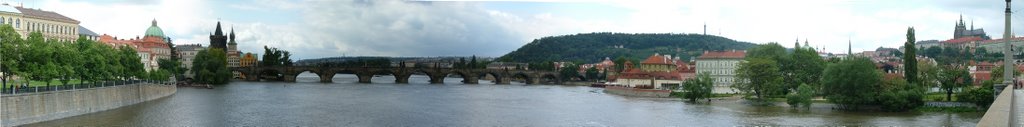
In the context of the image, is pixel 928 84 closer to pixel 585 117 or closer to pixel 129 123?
pixel 585 117

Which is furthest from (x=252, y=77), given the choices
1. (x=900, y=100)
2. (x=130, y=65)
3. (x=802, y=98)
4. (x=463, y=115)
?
(x=900, y=100)

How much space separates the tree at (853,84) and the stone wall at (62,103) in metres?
17.2

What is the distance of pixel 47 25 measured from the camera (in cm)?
3978

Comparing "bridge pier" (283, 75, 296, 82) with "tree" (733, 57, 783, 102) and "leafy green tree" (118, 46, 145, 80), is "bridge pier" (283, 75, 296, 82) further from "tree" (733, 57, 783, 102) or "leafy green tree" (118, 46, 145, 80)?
"tree" (733, 57, 783, 102)

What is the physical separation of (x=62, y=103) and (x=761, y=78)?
22893mm

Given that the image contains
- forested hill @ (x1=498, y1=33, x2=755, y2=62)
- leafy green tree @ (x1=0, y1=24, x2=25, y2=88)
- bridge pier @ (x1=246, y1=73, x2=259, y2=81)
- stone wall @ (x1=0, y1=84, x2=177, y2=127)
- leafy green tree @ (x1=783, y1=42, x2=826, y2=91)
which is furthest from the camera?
forested hill @ (x1=498, y1=33, x2=755, y2=62)

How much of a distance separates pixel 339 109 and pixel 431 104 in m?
4.47

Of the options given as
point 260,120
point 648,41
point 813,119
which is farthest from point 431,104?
point 648,41

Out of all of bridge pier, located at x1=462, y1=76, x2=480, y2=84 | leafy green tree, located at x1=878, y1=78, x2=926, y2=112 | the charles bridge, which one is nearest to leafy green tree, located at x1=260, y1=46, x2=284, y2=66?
the charles bridge

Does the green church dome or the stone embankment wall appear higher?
the green church dome

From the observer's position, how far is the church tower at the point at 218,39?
91.3 m

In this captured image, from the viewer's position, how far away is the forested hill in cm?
12481

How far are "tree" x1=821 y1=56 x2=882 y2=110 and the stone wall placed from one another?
17186 millimetres

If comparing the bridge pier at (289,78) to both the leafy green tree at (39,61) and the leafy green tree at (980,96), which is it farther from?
the leafy green tree at (39,61)
